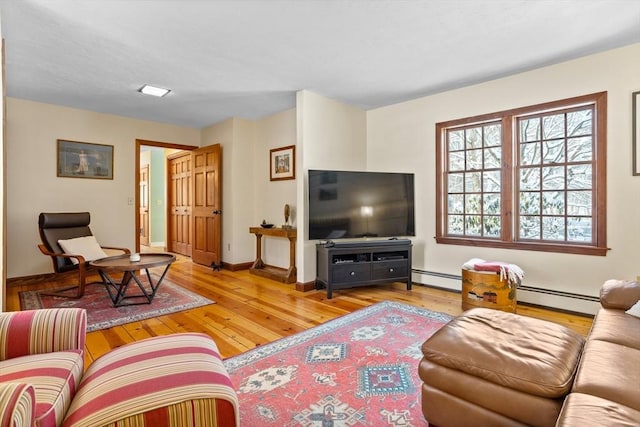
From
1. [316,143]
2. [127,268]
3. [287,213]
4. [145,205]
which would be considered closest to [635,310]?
[316,143]

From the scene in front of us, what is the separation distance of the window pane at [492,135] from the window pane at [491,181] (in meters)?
0.32

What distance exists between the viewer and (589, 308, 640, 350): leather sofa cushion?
4.81 feet

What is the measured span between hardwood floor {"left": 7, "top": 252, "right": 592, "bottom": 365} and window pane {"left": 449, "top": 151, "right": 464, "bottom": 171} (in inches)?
58.9

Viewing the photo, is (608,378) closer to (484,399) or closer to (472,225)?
(484,399)

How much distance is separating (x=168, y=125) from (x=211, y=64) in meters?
2.80

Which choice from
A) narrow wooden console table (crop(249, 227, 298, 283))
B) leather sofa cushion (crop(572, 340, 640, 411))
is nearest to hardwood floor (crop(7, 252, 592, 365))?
narrow wooden console table (crop(249, 227, 298, 283))

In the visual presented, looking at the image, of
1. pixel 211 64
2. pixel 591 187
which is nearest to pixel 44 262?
pixel 211 64

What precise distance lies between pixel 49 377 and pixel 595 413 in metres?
1.74

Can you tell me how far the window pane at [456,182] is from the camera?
3941mm

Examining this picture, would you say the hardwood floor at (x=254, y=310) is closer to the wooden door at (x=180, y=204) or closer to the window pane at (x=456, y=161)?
the window pane at (x=456, y=161)

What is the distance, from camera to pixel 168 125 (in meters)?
5.54

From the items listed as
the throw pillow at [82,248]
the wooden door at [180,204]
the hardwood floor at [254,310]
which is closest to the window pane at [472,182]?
the hardwood floor at [254,310]

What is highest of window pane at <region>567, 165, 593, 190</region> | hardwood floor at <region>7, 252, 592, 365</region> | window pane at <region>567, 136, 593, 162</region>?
window pane at <region>567, 136, 593, 162</region>

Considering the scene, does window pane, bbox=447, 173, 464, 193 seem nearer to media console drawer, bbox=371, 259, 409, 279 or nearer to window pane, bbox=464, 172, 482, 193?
window pane, bbox=464, 172, 482, 193
